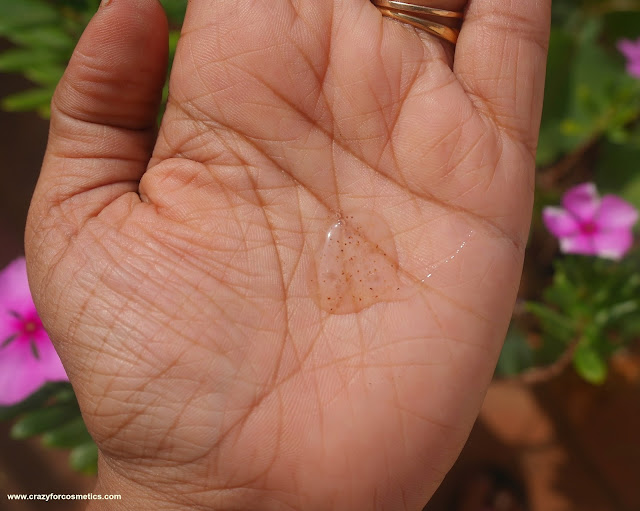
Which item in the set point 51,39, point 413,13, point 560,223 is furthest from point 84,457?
point 560,223

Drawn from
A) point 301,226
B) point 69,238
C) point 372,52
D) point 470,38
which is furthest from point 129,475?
point 470,38

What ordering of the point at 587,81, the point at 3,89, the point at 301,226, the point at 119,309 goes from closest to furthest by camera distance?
1. the point at 119,309
2. the point at 301,226
3. the point at 587,81
4. the point at 3,89

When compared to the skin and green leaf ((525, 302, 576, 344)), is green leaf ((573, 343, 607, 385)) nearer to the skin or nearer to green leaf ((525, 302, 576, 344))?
green leaf ((525, 302, 576, 344))

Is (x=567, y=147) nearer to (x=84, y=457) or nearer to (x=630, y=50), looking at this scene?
(x=630, y=50)

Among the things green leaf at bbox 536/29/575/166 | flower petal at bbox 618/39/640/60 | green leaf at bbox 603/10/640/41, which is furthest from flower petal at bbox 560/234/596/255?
green leaf at bbox 603/10/640/41

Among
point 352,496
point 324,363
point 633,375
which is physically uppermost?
point 324,363

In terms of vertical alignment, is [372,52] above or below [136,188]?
above

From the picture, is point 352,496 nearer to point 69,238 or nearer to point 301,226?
point 301,226
